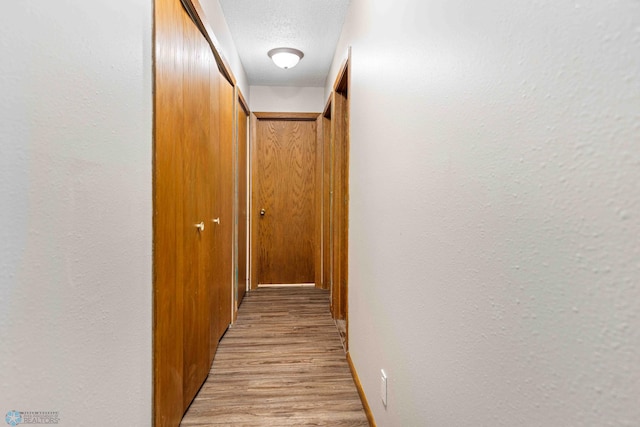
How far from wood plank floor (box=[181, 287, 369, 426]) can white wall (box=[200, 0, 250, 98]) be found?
2.10 meters

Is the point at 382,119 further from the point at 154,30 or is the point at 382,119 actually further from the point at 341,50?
the point at 341,50

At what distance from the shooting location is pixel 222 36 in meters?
2.46

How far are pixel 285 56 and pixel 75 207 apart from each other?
267 centimetres

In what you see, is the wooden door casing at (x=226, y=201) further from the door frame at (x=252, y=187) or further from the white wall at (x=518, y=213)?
the white wall at (x=518, y=213)

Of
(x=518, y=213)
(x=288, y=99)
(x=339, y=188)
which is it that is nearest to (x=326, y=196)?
(x=339, y=188)

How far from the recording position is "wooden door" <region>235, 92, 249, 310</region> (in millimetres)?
3461

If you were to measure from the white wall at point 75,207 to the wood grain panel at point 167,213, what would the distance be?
7 centimetres

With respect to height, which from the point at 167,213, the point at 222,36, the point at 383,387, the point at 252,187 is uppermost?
the point at 222,36

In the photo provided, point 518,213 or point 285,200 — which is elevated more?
point 285,200

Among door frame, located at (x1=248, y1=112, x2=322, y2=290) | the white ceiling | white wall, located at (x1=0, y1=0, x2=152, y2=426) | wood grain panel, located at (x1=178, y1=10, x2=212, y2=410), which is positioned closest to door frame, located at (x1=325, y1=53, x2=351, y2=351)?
the white ceiling

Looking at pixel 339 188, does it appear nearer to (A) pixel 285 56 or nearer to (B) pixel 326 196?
(B) pixel 326 196

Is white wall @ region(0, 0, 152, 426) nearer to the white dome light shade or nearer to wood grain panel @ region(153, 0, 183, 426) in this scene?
wood grain panel @ region(153, 0, 183, 426)

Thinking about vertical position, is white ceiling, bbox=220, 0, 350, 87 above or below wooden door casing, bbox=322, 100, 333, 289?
above

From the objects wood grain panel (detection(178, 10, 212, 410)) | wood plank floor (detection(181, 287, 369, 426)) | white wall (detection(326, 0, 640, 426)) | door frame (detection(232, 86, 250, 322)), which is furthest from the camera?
door frame (detection(232, 86, 250, 322))
